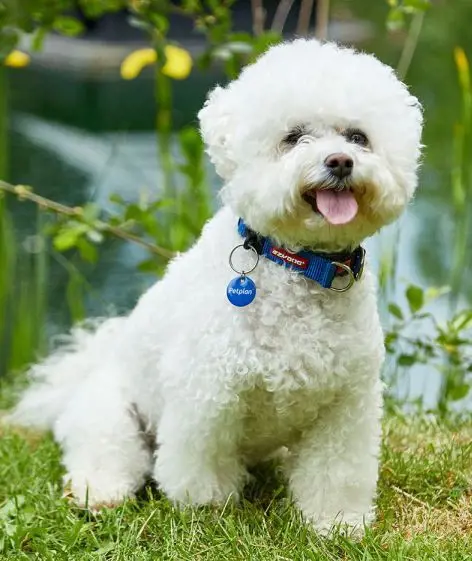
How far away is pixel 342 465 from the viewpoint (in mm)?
2406

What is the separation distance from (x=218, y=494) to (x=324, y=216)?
86 cm

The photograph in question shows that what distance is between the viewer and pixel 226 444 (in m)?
2.39

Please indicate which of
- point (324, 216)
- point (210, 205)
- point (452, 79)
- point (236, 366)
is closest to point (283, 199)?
point (324, 216)

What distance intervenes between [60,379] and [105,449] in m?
0.59

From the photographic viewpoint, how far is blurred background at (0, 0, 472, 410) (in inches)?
136

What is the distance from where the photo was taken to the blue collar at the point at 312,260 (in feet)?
7.22

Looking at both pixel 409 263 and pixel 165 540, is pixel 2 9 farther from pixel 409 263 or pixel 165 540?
pixel 409 263

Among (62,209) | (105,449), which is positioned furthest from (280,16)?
(105,449)

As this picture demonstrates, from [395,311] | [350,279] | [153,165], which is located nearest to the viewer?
[350,279]

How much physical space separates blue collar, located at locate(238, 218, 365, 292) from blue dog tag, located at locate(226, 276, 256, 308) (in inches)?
3.2

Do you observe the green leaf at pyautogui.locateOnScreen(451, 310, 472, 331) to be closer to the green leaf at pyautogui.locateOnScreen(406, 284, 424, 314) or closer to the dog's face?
the green leaf at pyautogui.locateOnScreen(406, 284, 424, 314)

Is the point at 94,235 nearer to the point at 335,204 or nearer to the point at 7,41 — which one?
the point at 7,41

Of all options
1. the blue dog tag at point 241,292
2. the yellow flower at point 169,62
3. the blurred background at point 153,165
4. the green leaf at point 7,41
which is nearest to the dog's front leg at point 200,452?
the blue dog tag at point 241,292

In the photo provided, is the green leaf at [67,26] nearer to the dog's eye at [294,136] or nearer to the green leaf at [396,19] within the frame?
the green leaf at [396,19]
